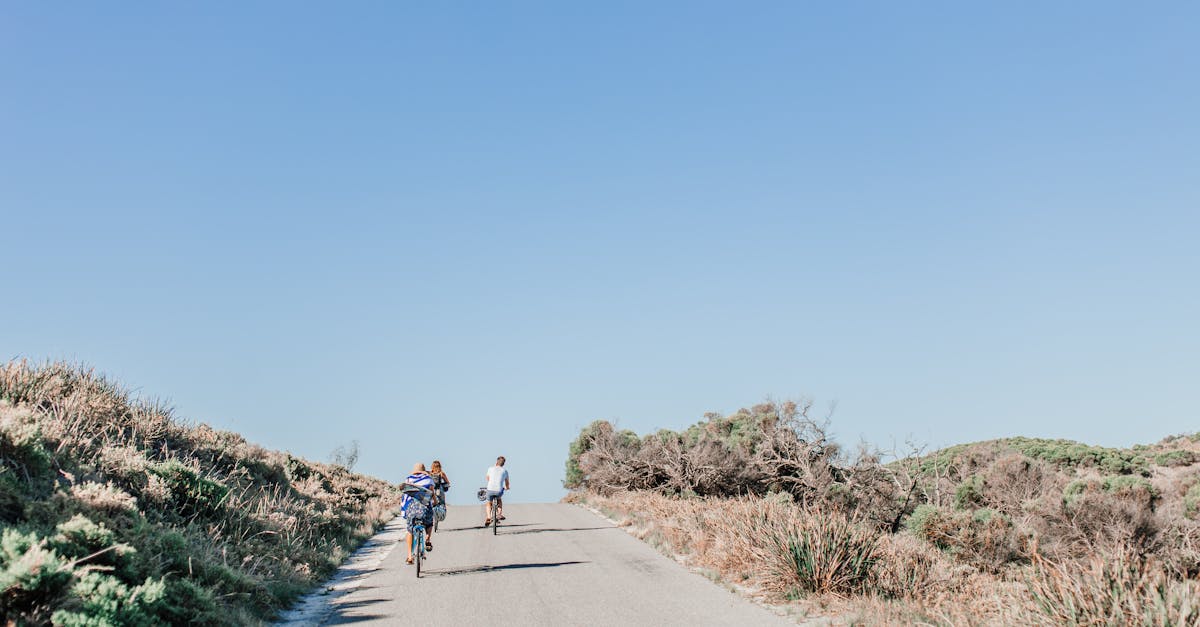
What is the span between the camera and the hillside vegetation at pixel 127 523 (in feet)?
21.1

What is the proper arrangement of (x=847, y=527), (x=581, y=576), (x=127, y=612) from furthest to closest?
(x=581, y=576)
(x=847, y=527)
(x=127, y=612)

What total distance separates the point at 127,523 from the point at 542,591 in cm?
557

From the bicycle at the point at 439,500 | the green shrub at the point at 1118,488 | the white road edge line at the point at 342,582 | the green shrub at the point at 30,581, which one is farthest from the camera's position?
the green shrub at the point at 1118,488

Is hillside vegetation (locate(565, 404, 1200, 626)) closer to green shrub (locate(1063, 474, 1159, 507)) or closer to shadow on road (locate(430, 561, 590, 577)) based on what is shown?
green shrub (locate(1063, 474, 1159, 507))

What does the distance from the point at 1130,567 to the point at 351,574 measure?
39.1 ft

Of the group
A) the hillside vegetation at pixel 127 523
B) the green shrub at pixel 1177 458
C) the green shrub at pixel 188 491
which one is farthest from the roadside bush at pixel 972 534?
the green shrub at pixel 1177 458

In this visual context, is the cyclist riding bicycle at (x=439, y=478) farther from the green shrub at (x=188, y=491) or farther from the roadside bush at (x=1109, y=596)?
the roadside bush at (x=1109, y=596)

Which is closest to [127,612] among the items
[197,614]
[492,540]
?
[197,614]

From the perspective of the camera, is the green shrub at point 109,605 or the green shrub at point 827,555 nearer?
the green shrub at point 109,605

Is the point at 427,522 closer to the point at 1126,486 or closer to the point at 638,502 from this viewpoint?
the point at 638,502

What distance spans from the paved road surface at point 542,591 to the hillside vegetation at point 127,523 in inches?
54.5

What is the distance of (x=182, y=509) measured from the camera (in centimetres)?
1150

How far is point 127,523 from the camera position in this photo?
9062 mm

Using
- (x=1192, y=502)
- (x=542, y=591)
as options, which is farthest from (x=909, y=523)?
(x=542, y=591)
